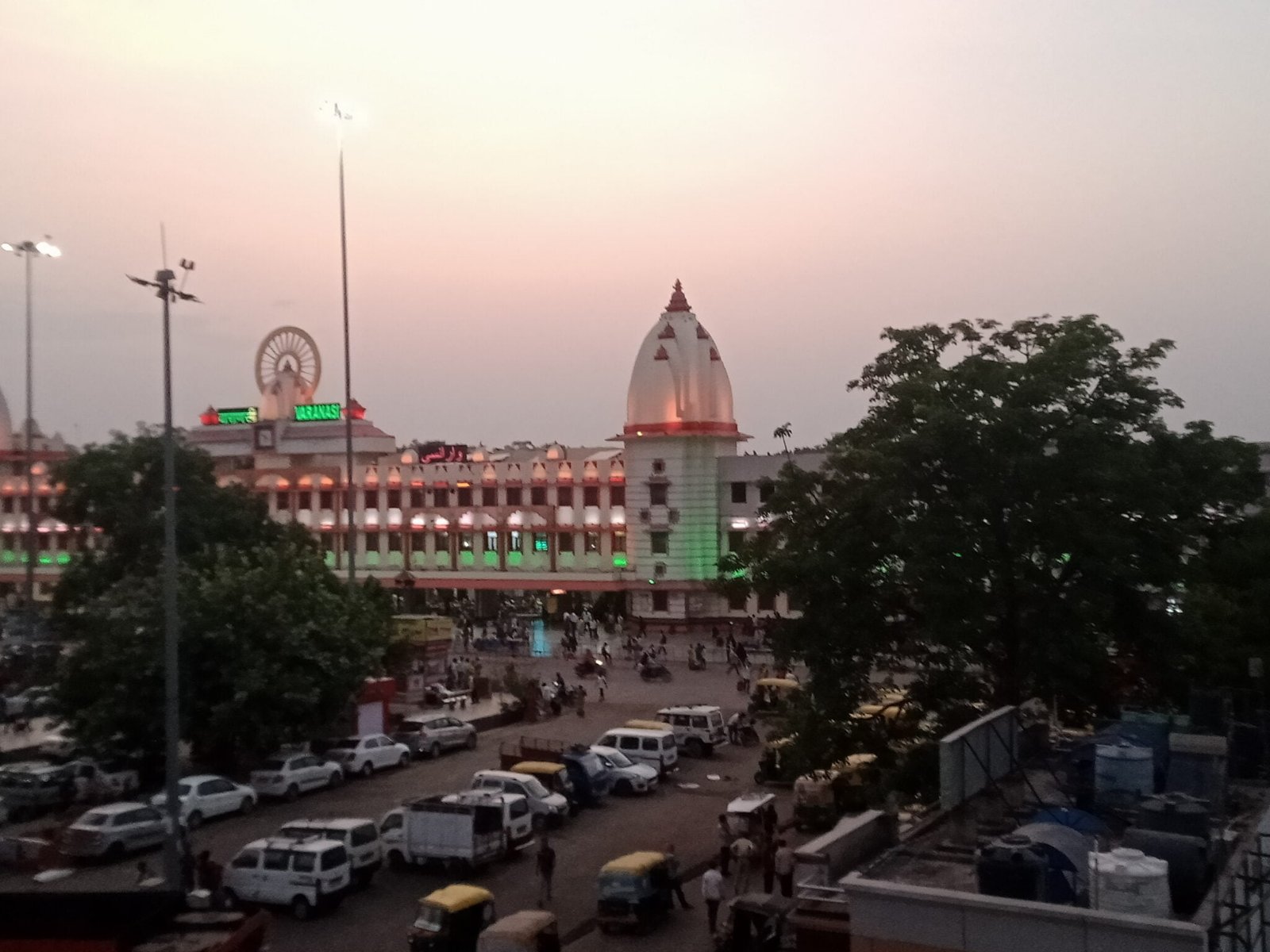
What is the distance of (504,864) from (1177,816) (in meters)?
11.4

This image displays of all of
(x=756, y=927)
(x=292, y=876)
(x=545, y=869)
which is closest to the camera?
(x=756, y=927)

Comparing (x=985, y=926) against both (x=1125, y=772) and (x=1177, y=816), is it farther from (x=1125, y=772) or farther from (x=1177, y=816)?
(x=1125, y=772)

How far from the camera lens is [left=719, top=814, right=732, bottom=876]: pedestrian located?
54.4 ft

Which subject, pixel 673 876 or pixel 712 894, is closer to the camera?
pixel 712 894

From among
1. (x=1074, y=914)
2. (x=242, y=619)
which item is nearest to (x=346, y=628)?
(x=242, y=619)

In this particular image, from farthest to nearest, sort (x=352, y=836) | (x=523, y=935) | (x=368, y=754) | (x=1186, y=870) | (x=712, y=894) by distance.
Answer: (x=368, y=754), (x=352, y=836), (x=712, y=894), (x=523, y=935), (x=1186, y=870)

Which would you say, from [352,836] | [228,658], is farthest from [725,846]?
[228,658]

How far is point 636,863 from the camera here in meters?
15.0

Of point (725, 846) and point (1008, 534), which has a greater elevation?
point (1008, 534)

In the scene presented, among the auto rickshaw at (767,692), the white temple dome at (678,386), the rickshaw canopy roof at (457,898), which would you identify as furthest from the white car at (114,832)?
the white temple dome at (678,386)

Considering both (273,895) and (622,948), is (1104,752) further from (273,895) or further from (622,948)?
(273,895)

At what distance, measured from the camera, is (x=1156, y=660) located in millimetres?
14156

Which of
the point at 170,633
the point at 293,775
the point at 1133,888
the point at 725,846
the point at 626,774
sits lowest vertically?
the point at 626,774

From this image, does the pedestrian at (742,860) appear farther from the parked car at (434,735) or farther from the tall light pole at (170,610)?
the parked car at (434,735)
